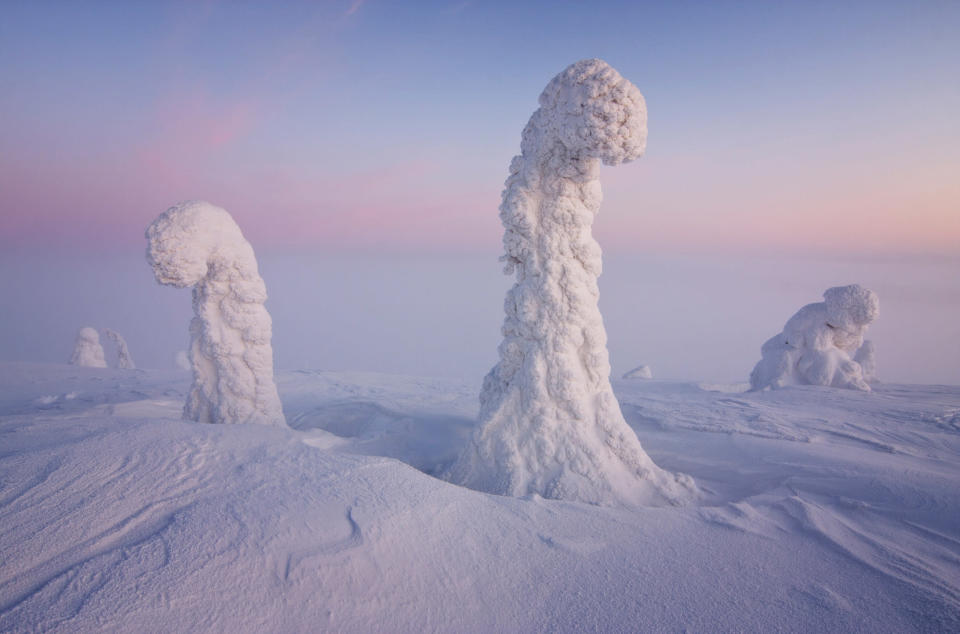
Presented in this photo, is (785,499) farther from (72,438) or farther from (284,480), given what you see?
(72,438)

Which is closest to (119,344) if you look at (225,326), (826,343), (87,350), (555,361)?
(87,350)

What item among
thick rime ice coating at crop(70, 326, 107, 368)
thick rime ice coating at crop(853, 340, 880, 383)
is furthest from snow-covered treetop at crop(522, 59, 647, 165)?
thick rime ice coating at crop(70, 326, 107, 368)

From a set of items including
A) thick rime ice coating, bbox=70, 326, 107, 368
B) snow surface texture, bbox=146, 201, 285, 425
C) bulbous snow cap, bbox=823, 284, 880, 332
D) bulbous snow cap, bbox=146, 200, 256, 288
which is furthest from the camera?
thick rime ice coating, bbox=70, 326, 107, 368

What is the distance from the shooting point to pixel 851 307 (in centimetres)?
820

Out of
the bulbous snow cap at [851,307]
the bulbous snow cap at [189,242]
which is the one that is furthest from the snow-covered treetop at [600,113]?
the bulbous snow cap at [851,307]

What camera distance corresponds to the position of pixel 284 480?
261 cm

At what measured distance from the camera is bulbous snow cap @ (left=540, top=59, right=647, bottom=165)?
3.16 metres

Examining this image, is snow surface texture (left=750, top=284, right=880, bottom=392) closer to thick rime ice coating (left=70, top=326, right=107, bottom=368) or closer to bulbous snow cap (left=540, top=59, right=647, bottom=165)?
bulbous snow cap (left=540, top=59, right=647, bottom=165)

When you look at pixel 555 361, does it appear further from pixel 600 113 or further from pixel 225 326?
pixel 225 326

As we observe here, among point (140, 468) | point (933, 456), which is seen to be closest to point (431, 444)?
point (140, 468)

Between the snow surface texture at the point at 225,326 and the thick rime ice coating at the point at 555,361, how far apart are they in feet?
8.11

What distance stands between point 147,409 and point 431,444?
395 cm

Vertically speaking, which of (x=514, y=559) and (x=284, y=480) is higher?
(x=284, y=480)

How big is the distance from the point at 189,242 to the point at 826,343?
10483 mm
